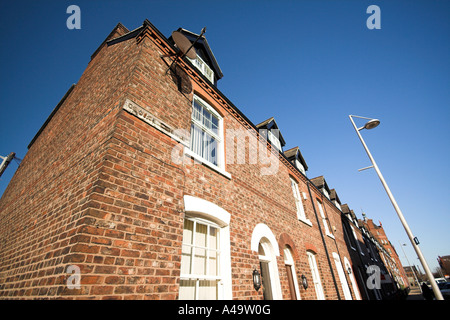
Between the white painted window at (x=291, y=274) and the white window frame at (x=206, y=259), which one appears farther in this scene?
the white painted window at (x=291, y=274)

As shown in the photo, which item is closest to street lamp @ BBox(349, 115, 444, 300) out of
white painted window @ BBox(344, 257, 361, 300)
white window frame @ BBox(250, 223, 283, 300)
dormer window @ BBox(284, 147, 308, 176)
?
dormer window @ BBox(284, 147, 308, 176)

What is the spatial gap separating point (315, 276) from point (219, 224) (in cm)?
612

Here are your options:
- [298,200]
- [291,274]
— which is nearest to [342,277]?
[298,200]

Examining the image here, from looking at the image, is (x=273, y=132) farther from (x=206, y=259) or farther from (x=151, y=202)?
(x=151, y=202)

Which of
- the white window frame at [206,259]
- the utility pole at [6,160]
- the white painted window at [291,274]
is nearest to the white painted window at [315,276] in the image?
the white painted window at [291,274]

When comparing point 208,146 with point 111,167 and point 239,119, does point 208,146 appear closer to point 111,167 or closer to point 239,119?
point 239,119

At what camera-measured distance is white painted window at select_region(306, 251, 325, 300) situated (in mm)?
7547

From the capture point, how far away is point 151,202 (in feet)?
10.3

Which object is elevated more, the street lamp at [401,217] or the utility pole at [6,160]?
the utility pole at [6,160]

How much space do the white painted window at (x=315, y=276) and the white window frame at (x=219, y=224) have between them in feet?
17.3

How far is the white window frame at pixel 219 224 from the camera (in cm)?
380

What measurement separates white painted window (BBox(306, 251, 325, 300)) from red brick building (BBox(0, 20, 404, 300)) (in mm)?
1020

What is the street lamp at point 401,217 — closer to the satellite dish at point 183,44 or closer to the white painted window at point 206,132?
the white painted window at point 206,132

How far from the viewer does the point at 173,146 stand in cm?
397
